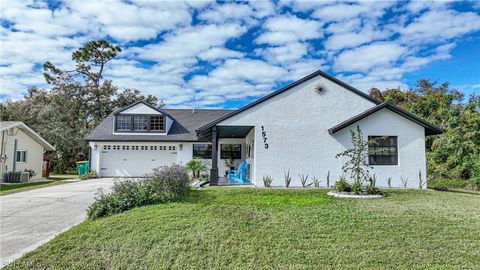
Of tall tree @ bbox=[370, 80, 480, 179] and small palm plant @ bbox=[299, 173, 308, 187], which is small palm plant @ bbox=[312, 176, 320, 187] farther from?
tall tree @ bbox=[370, 80, 480, 179]

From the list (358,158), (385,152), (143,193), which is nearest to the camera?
(143,193)

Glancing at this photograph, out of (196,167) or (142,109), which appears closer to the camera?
(196,167)

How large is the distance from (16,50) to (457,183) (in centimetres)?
2356

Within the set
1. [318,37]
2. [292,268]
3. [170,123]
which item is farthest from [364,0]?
[170,123]

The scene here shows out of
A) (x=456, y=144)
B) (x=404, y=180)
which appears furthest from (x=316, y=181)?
(x=456, y=144)

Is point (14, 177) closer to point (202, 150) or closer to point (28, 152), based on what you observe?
point (28, 152)

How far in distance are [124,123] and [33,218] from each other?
14995 millimetres

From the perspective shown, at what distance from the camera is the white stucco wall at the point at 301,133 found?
1353cm

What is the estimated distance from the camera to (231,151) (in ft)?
68.4

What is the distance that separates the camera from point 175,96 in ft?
103

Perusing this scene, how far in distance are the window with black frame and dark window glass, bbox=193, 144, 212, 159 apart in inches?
461

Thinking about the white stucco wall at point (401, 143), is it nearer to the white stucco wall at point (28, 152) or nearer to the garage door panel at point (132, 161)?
the garage door panel at point (132, 161)

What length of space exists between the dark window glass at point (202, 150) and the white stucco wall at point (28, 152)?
1160 cm

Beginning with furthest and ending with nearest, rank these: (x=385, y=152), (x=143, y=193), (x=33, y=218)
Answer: (x=385, y=152) < (x=143, y=193) < (x=33, y=218)
